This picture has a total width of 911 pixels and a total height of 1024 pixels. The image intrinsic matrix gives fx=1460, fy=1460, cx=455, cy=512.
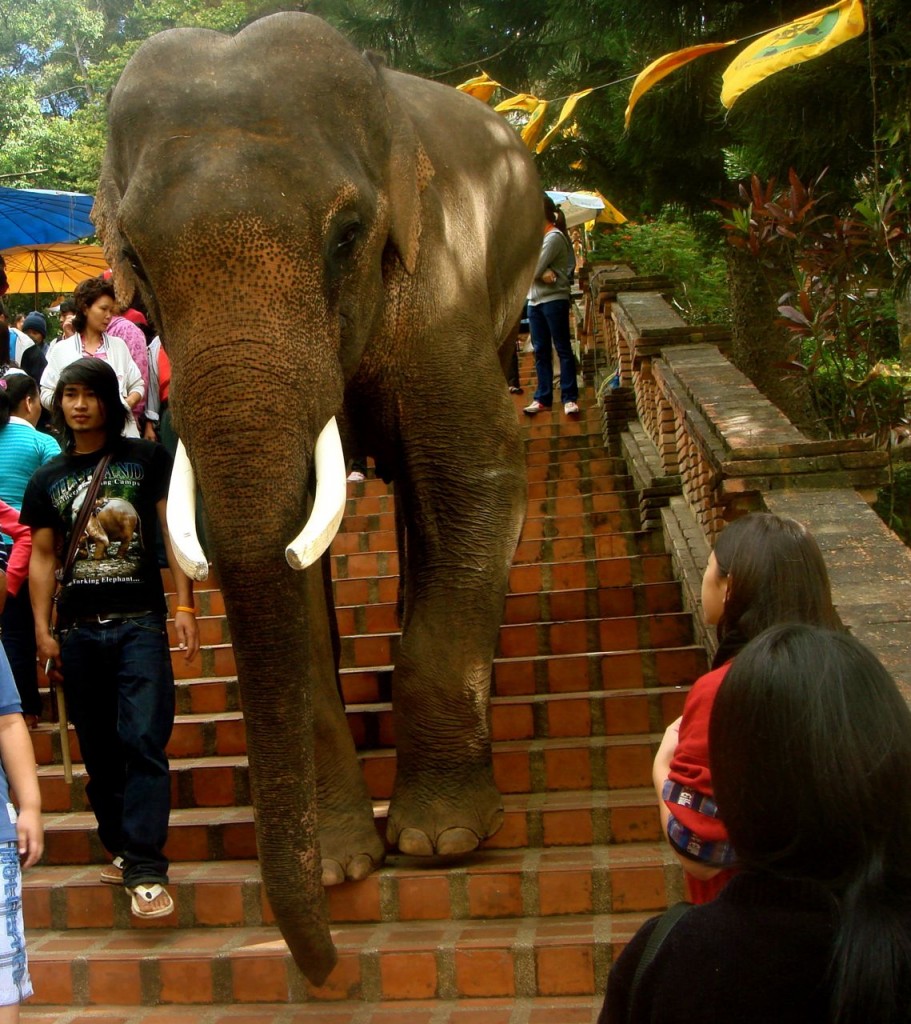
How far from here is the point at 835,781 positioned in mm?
1619

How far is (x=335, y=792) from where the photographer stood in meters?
4.82

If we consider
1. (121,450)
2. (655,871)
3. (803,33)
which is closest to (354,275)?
(121,450)

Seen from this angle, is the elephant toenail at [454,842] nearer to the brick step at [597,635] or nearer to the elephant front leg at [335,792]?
the elephant front leg at [335,792]

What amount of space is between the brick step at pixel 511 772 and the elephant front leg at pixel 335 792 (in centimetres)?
71

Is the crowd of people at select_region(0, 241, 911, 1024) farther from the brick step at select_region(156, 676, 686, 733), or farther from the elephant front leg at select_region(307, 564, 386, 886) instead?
the brick step at select_region(156, 676, 686, 733)

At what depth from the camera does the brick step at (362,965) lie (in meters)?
4.35

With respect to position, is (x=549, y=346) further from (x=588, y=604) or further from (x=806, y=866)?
(x=806, y=866)

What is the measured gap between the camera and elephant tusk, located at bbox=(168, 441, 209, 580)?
11.9 ft

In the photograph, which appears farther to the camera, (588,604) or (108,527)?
(588,604)

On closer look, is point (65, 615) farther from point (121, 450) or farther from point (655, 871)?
point (655, 871)

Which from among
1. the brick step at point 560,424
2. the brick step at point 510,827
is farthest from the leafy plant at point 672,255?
the brick step at point 510,827

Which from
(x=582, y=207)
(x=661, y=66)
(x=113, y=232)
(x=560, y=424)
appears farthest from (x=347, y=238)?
(x=582, y=207)

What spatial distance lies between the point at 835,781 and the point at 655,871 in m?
3.21

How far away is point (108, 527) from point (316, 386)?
1.21 m
